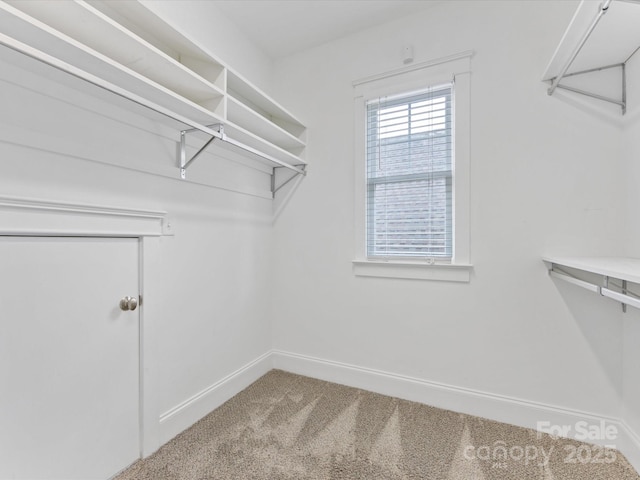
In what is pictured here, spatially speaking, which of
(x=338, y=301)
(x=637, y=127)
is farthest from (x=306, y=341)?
(x=637, y=127)

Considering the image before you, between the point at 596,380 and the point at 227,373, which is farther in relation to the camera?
the point at 227,373

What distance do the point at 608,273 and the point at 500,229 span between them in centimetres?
87

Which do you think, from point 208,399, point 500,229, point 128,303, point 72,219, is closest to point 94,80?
point 72,219

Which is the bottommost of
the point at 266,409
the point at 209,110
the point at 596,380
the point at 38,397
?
the point at 266,409

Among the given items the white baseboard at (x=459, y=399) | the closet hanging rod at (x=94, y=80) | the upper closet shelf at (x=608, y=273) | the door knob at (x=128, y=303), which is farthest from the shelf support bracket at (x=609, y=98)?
the door knob at (x=128, y=303)

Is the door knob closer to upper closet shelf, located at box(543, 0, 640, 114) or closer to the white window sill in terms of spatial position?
the white window sill

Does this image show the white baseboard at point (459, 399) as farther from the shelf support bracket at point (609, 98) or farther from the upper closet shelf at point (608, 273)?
the shelf support bracket at point (609, 98)

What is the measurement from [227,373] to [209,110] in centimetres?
178

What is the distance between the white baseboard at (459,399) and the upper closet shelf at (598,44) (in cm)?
178

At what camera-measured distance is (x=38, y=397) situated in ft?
3.97

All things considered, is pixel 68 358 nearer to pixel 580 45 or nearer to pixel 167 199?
pixel 167 199

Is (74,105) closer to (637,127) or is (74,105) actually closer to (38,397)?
(38,397)

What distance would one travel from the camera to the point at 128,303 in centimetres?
153

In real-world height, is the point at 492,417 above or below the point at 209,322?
below
